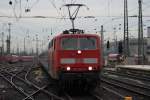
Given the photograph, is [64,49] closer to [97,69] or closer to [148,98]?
[97,69]

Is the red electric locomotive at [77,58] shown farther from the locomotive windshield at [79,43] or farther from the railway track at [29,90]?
the railway track at [29,90]

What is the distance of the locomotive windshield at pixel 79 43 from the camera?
18.2 meters

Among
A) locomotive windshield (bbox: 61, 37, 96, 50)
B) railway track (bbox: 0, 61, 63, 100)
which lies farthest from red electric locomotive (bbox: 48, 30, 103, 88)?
railway track (bbox: 0, 61, 63, 100)

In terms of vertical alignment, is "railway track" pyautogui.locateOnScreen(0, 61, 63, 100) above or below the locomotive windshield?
below

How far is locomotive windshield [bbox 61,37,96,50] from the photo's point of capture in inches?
716

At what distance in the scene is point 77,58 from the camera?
17906 mm

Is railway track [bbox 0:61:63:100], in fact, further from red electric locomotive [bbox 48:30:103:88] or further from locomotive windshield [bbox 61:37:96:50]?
locomotive windshield [bbox 61:37:96:50]

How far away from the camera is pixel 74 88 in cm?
1916

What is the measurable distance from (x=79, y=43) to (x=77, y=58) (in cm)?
78

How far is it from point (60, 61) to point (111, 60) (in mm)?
53598

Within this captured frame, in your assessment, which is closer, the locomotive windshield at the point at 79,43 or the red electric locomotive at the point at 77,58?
the red electric locomotive at the point at 77,58

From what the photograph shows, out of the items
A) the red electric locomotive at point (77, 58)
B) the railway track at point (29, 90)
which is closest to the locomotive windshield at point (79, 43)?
the red electric locomotive at point (77, 58)

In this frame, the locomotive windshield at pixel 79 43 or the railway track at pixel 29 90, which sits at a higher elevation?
the locomotive windshield at pixel 79 43

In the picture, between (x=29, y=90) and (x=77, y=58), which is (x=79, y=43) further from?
(x=29, y=90)
